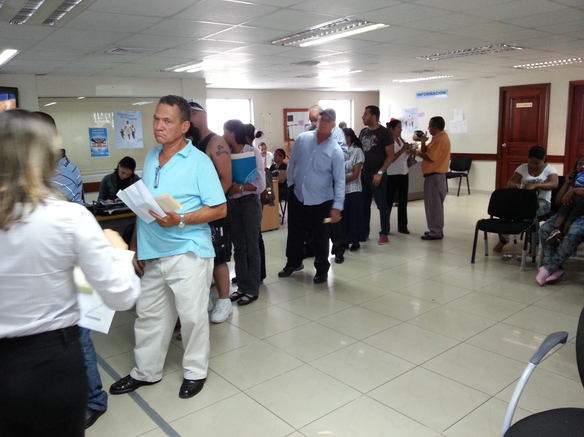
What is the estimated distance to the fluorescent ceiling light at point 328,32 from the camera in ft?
14.9

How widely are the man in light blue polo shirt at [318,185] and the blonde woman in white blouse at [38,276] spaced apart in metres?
3.01

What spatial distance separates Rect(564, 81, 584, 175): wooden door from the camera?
28.9 ft

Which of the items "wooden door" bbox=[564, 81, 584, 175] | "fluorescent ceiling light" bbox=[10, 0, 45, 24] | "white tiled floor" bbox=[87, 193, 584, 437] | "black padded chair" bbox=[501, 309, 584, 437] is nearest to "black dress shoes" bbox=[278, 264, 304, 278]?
"white tiled floor" bbox=[87, 193, 584, 437]

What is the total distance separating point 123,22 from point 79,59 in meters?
2.16

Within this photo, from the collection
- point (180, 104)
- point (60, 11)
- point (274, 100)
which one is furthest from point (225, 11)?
point (274, 100)

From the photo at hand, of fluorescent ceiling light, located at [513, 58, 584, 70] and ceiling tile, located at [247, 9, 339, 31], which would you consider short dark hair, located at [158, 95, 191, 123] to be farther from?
fluorescent ceiling light, located at [513, 58, 584, 70]

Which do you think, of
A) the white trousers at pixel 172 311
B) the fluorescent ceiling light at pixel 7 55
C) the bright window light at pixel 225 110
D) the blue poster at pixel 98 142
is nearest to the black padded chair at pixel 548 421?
the white trousers at pixel 172 311

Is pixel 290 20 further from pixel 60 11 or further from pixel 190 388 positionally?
pixel 190 388

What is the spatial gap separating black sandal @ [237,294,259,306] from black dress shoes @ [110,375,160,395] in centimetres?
129

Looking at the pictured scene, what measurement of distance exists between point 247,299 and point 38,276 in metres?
2.81

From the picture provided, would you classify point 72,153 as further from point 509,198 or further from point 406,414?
point 406,414

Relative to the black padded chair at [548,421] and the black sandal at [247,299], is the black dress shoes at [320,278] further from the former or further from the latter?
the black padded chair at [548,421]

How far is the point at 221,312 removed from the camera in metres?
3.54

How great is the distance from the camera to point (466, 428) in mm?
2217
